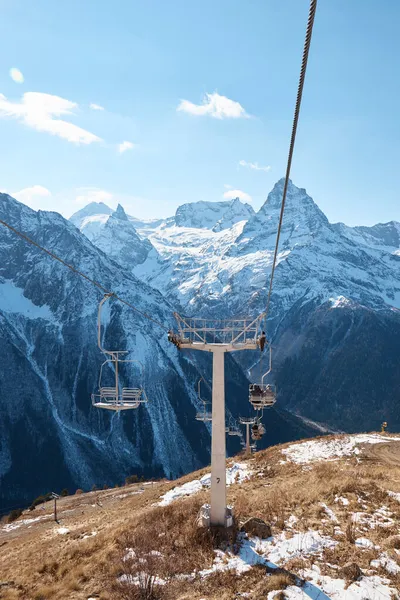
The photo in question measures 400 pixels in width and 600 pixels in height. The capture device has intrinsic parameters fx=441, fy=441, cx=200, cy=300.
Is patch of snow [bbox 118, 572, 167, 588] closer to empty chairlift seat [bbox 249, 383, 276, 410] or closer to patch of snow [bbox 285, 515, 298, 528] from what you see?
patch of snow [bbox 285, 515, 298, 528]

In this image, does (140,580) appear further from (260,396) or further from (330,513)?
(260,396)

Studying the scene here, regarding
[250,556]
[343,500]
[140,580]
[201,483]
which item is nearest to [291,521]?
[250,556]

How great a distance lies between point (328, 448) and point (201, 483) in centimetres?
1354

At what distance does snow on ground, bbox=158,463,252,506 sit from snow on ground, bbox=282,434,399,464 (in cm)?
485

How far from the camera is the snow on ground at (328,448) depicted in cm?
4028

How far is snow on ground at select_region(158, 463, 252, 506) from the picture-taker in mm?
34638

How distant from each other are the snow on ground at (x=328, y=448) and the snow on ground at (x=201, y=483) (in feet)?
15.9

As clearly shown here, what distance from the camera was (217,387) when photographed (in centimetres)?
1914

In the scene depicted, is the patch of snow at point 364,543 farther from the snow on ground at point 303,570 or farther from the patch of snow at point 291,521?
the patch of snow at point 291,521

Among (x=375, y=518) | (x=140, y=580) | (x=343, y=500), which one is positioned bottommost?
(x=343, y=500)

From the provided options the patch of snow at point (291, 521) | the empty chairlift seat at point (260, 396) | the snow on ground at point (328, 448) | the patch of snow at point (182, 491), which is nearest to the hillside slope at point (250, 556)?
the patch of snow at point (291, 521)

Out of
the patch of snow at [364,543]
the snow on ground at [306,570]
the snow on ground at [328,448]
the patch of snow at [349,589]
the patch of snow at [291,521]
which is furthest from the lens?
the snow on ground at [328,448]

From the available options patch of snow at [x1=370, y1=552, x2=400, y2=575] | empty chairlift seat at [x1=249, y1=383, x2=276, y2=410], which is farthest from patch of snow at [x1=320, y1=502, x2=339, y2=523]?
empty chairlift seat at [x1=249, y1=383, x2=276, y2=410]

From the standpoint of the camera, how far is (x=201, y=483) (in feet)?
124
